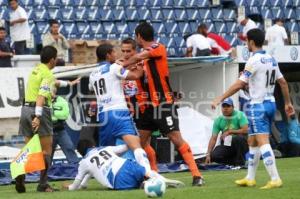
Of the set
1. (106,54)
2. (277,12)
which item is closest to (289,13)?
(277,12)

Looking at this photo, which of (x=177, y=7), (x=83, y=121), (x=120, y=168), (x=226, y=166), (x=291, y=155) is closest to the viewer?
(x=120, y=168)

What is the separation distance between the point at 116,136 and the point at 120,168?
0.46 meters

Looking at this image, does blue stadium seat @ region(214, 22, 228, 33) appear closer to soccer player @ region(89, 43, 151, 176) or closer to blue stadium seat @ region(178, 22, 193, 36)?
blue stadium seat @ region(178, 22, 193, 36)

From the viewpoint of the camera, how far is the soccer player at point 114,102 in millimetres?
12305

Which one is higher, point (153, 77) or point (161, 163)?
point (153, 77)

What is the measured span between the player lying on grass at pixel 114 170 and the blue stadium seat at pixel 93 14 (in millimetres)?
12223

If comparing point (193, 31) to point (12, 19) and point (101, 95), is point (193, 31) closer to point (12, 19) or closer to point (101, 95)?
point (12, 19)

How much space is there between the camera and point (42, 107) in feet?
40.9

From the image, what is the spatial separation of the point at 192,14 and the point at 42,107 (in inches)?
564

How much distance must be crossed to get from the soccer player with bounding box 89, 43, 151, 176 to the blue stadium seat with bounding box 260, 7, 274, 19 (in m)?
15.4

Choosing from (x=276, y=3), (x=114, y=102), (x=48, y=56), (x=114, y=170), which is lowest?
(x=114, y=170)

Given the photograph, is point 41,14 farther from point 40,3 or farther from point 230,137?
point 230,137

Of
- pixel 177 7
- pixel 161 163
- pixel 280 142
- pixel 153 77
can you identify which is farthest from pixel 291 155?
pixel 153 77

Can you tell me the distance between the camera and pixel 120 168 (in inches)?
480
